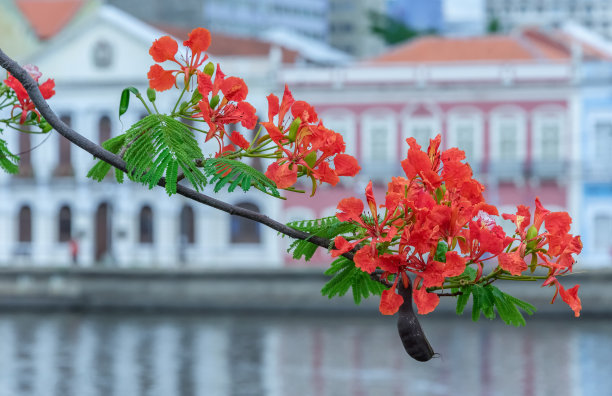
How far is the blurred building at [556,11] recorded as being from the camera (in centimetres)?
11694

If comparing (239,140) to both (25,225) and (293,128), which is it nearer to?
(293,128)

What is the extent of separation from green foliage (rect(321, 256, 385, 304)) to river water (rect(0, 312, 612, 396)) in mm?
15450

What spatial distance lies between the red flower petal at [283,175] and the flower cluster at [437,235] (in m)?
0.11

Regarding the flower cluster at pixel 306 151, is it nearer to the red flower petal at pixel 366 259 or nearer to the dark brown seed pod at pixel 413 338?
the red flower petal at pixel 366 259

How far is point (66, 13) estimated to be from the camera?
41562 millimetres

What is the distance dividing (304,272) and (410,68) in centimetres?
857

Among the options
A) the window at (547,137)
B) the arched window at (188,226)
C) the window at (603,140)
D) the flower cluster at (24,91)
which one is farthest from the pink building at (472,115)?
the flower cluster at (24,91)


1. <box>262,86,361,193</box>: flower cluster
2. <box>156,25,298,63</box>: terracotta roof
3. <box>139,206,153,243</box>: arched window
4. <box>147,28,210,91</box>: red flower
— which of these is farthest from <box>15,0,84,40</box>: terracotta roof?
<box>262,86,361,193</box>: flower cluster

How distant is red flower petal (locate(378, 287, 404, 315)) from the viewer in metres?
2.02

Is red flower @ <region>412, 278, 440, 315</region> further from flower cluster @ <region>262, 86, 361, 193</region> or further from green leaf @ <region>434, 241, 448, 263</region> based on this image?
flower cluster @ <region>262, 86, 361, 193</region>

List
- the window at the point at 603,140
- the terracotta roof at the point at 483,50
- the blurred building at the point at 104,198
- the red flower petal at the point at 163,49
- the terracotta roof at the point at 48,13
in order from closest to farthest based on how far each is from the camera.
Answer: the red flower petal at the point at 163,49 → the window at the point at 603,140 → the blurred building at the point at 104,198 → the terracotta roof at the point at 483,50 → the terracotta roof at the point at 48,13

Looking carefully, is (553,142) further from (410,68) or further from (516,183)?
(410,68)

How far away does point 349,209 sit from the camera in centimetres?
211

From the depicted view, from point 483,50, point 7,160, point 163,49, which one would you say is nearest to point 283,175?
point 163,49
